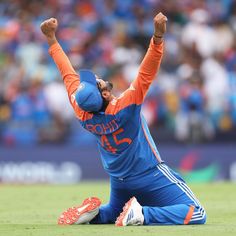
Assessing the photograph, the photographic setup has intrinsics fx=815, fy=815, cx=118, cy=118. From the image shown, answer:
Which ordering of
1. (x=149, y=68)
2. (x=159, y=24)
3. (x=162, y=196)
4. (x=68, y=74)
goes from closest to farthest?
(x=159, y=24), (x=149, y=68), (x=162, y=196), (x=68, y=74)

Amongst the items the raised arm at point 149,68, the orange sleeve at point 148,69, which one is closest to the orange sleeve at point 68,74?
the raised arm at point 149,68

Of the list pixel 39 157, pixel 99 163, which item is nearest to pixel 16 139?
pixel 39 157

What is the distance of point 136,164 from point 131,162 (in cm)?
5

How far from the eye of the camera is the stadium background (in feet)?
54.6

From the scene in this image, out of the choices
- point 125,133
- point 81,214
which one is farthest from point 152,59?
point 81,214

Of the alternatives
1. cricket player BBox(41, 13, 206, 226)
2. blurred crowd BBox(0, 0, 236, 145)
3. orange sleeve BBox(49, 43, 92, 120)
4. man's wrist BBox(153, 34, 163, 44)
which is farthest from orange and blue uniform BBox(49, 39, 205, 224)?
blurred crowd BBox(0, 0, 236, 145)

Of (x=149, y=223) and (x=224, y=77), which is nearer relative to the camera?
(x=149, y=223)

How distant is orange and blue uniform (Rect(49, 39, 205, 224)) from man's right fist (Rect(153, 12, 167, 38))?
545 millimetres

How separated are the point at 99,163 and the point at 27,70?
2711 mm

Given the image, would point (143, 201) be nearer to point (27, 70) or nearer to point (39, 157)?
point (39, 157)

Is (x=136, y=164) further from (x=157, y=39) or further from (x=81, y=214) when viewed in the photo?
(x=157, y=39)

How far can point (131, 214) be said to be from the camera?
25.2 ft

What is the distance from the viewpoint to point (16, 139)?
16906 millimetres

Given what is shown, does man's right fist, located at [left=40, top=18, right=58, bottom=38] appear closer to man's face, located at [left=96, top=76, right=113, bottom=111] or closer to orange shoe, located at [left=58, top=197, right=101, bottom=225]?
man's face, located at [left=96, top=76, right=113, bottom=111]
